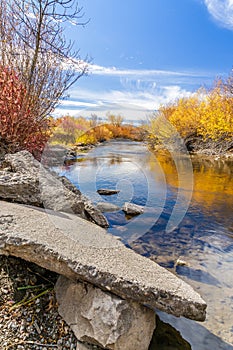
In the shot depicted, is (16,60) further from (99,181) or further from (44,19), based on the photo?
(99,181)

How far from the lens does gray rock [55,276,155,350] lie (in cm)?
185

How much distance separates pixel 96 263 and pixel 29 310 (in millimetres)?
709

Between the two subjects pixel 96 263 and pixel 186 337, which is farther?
pixel 186 337

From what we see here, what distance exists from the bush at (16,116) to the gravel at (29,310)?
3240mm

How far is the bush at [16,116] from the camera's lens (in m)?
5.10

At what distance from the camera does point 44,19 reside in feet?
17.6

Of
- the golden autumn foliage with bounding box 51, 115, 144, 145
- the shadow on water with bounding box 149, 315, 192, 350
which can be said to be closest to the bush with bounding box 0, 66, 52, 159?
the shadow on water with bounding box 149, 315, 192, 350

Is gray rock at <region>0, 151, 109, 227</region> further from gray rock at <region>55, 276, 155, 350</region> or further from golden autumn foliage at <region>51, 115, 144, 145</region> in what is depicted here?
golden autumn foliage at <region>51, 115, 144, 145</region>

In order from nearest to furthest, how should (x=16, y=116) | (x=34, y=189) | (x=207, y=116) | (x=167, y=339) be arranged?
(x=167, y=339) < (x=34, y=189) < (x=16, y=116) < (x=207, y=116)

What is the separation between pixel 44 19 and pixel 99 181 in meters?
5.05

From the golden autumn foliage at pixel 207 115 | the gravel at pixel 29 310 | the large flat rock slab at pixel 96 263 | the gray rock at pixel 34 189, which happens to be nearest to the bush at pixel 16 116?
the gray rock at pixel 34 189

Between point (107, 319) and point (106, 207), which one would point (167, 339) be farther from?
point (106, 207)

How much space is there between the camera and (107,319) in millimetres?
1879

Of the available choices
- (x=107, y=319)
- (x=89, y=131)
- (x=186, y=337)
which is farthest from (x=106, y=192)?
(x=89, y=131)
